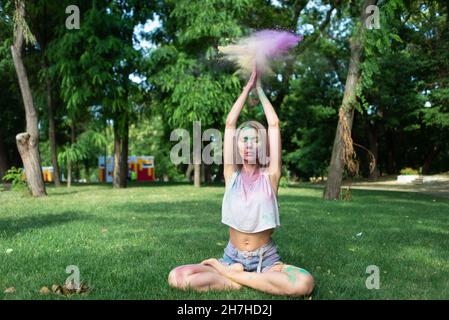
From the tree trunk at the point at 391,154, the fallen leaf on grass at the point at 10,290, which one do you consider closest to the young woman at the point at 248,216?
the fallen leaf on grass at the point at 10,290

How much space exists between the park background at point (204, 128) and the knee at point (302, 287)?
0.71ft

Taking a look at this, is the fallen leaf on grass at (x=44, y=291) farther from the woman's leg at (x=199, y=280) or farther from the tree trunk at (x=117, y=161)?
the tree trunk at (x=117, y=161)

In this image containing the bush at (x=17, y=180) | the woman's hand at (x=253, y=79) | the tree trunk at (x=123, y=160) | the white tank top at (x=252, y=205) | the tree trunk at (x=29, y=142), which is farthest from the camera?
the tree trunk at (x=123, y=160)

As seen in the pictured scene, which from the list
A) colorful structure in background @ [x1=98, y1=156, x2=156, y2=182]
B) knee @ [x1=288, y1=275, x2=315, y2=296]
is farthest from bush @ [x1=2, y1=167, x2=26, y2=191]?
colorful structure in background @ [x1=98, y1=156, x2=156, y2=182]

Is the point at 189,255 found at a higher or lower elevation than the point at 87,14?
lower

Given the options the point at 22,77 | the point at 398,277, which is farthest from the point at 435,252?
the point at 22,77

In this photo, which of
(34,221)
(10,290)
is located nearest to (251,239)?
(10,290)

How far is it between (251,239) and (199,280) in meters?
0.61

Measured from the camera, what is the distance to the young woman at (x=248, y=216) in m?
4.52

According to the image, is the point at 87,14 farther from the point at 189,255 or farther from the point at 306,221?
the point at 189,255

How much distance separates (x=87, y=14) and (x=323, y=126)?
74.0 feet

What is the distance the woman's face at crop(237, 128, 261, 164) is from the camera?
4597 millimetres

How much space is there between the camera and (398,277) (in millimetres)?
5270
